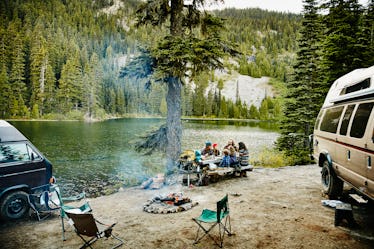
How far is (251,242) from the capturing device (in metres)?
5.02

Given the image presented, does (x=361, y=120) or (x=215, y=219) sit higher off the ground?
(x=361, y=120)

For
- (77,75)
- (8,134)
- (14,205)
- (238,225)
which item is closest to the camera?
(238,225)

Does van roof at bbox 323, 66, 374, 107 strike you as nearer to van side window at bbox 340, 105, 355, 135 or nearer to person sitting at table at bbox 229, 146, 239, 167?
van side window at bbox 340, 105, 355, 135

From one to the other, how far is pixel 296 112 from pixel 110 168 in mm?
13240

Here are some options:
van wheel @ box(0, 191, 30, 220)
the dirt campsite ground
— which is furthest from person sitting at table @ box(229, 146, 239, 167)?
van wheel @ box(0, 191, 30, 220)

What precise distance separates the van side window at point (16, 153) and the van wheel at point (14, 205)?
816 millimetres

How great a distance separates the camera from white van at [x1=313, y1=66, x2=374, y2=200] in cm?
476

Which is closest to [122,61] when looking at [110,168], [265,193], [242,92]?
[242,92]

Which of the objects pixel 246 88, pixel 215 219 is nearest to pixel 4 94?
pixel 215 219

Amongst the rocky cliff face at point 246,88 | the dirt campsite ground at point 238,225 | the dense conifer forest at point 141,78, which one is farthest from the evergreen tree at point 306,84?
the rocky cliff face at point 246,88

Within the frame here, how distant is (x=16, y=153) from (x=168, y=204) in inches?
158

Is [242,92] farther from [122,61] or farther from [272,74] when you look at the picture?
[122,61]

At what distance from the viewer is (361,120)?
201 inches

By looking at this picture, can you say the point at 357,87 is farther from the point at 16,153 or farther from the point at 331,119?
the point at 16,153
